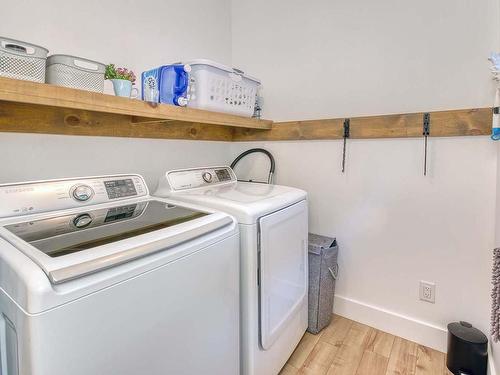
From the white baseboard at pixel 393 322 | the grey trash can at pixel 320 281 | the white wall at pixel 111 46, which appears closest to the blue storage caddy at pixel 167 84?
the white wall at pixel 111 46

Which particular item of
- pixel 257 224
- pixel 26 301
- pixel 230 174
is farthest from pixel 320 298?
pixel 26 301

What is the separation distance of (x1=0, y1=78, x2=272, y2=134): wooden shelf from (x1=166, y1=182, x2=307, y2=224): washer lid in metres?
0.41

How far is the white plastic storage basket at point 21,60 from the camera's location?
0.96m

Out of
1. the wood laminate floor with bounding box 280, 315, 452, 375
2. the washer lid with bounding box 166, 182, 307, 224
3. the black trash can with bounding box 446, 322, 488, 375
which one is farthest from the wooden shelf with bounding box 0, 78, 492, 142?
the wood laminate floor with bounding box 280, 315, 452, 375

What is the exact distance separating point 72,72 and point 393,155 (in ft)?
5.54

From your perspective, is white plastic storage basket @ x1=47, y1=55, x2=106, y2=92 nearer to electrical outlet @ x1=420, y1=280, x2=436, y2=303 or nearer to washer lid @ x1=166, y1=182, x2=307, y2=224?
washer lid @ x1=166, y1=182, x2=307, y2=224

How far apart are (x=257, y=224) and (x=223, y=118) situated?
2.48ft

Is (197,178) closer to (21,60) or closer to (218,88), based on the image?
(218,88)

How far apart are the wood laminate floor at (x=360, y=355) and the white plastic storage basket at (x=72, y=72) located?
5.48 ft

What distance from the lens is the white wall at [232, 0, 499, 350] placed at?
60.2 inches

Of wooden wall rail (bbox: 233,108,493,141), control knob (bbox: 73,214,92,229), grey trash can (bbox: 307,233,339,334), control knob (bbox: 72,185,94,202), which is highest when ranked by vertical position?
wooden wall rail (bbox: 233,108,493,141)

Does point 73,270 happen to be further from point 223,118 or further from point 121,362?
point 223,118

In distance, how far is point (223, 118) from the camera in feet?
5.62

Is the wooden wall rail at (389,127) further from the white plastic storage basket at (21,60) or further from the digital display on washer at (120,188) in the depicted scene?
the white plastic storage basket at (21,60)
